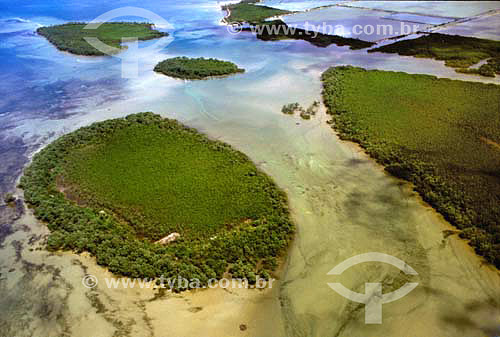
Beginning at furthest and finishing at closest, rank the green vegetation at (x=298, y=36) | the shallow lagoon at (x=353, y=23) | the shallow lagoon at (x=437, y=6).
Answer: the shallow lagoon at (x=437, y=6)
the shallow lagoon at (x=353, y=23)
the green vegetation at (x=298, y=36)

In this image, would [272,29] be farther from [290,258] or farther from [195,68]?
[290,258]

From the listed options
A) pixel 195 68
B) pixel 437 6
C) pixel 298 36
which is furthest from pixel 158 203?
pixel 437 6

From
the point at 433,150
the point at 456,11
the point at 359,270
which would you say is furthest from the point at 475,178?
the point at 456,11

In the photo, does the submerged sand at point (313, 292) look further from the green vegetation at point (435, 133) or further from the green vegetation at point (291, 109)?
the green vegetation at point (291, 109)

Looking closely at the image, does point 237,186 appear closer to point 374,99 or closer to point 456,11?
point 374,99

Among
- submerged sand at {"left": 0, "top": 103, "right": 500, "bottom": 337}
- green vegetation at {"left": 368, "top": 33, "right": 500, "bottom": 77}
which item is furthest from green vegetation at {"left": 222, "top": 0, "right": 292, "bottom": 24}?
submerged sand at {"left": 0, "top": 103, "right": 500, "bottom": 337}

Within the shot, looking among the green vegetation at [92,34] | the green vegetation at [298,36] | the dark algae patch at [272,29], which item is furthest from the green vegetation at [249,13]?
the green vegetation at [92,34]
